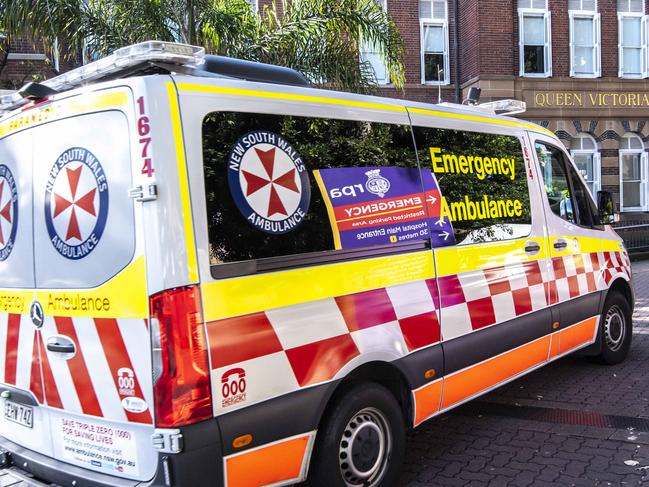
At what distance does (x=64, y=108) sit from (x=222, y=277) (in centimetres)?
112

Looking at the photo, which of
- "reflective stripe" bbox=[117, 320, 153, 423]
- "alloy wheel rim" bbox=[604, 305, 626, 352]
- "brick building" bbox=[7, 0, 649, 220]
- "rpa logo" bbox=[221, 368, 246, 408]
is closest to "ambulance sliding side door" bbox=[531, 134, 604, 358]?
"alloy wheel rim" bbox=[604, 305, 626, 352]

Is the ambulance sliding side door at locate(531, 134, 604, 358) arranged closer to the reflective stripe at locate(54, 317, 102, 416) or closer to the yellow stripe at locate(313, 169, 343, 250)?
the yellow stripe at locate(313, 169, 343, 250)

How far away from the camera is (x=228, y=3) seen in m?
9.12

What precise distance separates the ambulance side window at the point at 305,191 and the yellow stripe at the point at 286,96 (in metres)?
0.10

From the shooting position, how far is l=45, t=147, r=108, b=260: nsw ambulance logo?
275 centimetres

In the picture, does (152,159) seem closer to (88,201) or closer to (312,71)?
(88,201)

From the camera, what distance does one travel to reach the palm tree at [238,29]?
8250 millimetres

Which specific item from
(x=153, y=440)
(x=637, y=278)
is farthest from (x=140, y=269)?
(x=637, y=278)

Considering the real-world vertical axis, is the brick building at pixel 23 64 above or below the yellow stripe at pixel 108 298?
above

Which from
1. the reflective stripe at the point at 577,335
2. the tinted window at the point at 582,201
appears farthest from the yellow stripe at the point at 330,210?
the tinted window at the point at 582,201

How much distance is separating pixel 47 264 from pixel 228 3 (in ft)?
23.3

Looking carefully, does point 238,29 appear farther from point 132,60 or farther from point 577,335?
point 132,60

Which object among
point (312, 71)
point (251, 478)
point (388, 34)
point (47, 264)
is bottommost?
point (251, 478)

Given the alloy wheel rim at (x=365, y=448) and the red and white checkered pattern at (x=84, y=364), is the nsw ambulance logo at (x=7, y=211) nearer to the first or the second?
the red and white checkered pattern at (x=84, y=364)
